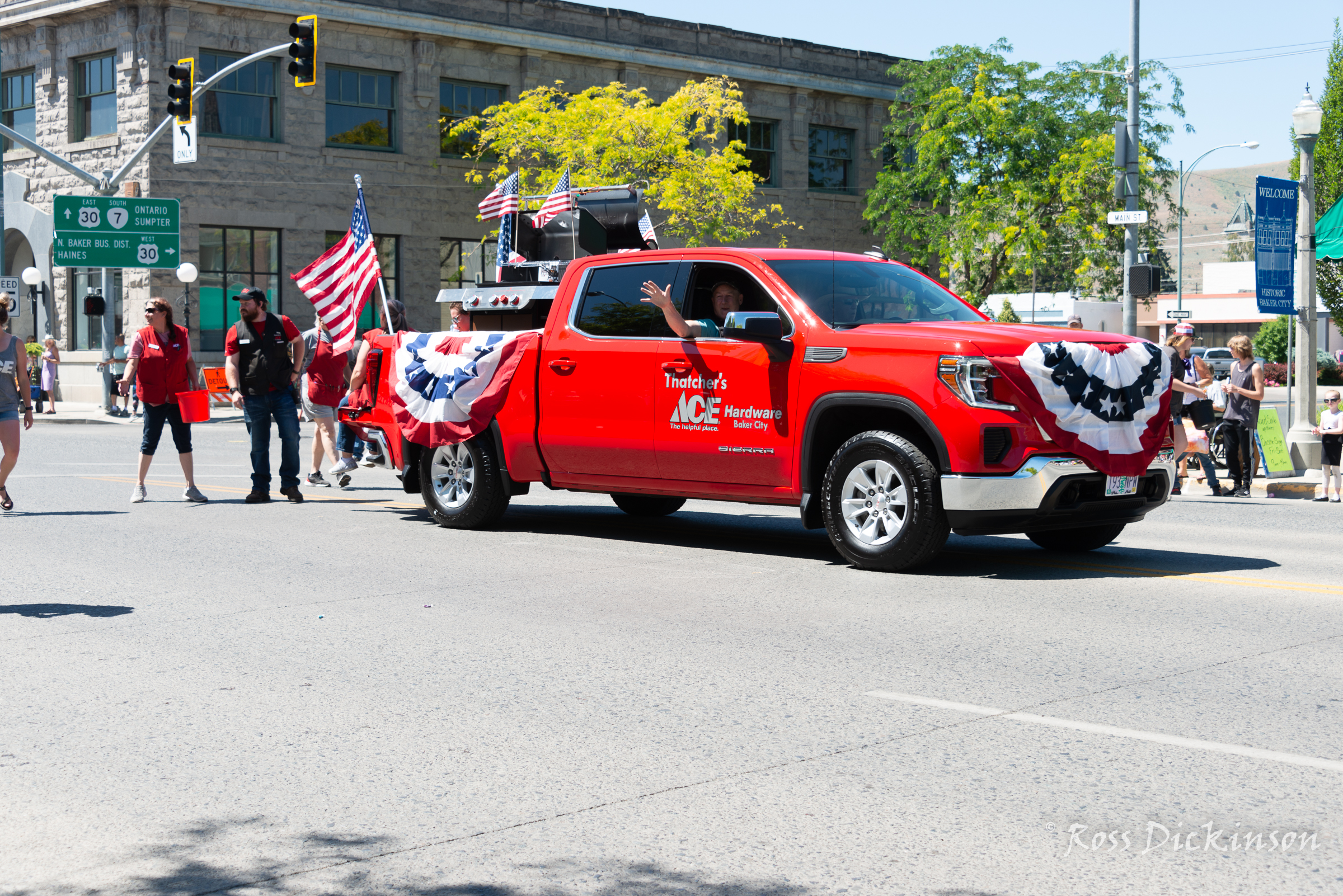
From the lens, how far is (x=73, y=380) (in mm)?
36625

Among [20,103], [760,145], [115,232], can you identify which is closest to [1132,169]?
[115,232]

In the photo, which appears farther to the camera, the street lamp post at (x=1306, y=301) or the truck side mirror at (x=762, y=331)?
the street lamp post at (x=1306, y=301)

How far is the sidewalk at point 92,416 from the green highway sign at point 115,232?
3.25m

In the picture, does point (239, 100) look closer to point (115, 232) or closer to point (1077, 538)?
point (115, 232)

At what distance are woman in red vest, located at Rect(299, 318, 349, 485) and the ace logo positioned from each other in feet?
20.9

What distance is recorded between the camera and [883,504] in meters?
9.34

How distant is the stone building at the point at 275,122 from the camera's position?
34781 millimetres

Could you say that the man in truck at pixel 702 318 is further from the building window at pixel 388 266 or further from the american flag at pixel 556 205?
the building window at pixel 388 266

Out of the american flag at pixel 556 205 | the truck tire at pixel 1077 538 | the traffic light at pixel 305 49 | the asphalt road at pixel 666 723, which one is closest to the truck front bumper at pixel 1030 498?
the asphalt road at pixel 666 723

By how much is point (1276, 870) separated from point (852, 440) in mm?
5517

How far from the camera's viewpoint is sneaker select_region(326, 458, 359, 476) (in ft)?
49.4

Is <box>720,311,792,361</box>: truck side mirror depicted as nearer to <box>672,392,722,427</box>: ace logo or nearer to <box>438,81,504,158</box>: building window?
<box>672,392,722,427</box>: ace logo

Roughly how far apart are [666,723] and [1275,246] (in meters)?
14.6

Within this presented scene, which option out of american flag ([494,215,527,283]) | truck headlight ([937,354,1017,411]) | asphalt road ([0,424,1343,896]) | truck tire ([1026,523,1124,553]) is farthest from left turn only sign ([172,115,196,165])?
truck headlight ([937,354,1017,411])
